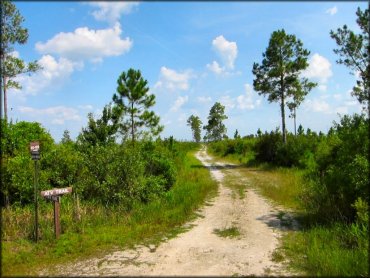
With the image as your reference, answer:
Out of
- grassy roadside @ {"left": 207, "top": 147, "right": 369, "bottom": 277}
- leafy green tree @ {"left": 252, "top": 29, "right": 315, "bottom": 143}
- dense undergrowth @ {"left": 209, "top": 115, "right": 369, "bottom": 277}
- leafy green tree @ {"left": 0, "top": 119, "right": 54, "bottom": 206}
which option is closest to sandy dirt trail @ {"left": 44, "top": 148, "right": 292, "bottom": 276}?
grassy roadside @ {"left": 207, "top": 147, "right": 369, "bottom": 277}

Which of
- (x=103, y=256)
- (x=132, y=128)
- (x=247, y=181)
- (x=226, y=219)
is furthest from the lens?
(x=132, y=128)

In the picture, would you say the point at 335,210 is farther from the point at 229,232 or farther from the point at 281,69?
the point at 281,69

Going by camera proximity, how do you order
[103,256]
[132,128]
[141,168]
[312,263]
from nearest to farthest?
[312,263]
[103,256]
[141,168]
[132,128]

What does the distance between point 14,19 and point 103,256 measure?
549 inches

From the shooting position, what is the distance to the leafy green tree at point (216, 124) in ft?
197

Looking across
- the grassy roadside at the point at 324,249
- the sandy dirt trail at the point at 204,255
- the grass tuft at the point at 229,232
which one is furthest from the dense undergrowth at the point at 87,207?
the grassy roadside at the point at 324,249

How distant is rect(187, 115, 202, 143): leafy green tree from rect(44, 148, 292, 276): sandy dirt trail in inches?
2493

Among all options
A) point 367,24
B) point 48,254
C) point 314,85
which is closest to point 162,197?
point 48,254

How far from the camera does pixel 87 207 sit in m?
10.9

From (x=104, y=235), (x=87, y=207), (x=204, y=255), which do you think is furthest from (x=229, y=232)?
(x=87, y=207)

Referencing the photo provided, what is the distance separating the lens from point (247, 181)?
18.8 metres

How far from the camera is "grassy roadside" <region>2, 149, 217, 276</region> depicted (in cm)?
714

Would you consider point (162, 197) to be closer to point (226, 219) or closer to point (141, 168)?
point (141, 168)

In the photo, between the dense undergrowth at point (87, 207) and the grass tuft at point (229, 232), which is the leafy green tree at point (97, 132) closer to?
the dense undergrowth at point (87, 207)
